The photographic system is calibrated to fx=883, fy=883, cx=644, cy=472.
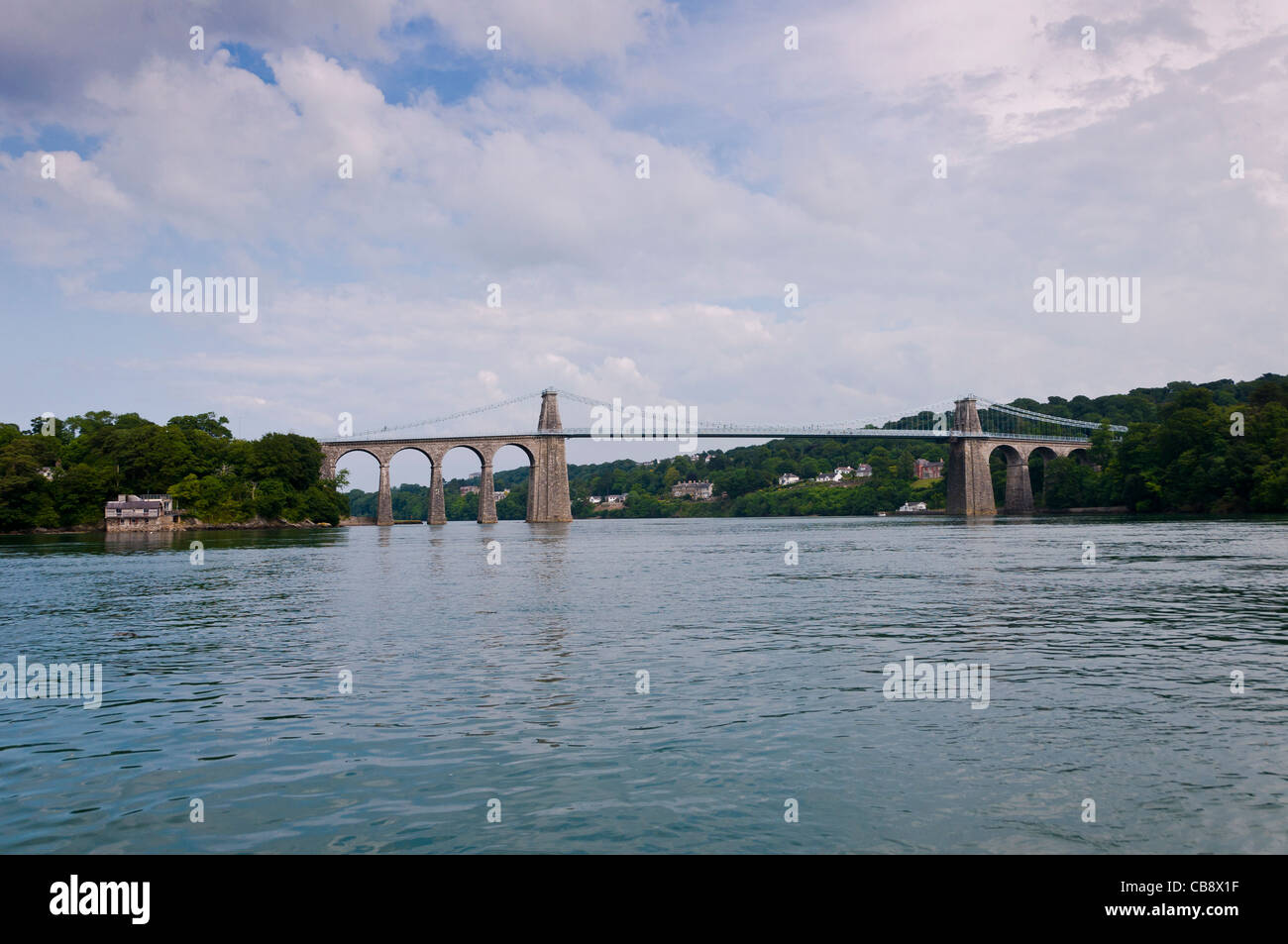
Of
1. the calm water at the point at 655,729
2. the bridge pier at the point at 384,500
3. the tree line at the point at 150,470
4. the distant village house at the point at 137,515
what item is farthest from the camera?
the bridge pier at the point at 384,500

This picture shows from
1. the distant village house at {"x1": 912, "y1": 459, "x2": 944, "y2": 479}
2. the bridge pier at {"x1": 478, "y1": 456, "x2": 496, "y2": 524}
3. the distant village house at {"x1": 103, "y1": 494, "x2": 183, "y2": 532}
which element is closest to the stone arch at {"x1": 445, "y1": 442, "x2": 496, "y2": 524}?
the bridge pier at {"x1": 478, "y1": 456, "x2": 496, "y2": 524}

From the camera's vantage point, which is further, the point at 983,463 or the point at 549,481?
the point at 983,463

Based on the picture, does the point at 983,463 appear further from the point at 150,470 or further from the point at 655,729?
the point at 655,729

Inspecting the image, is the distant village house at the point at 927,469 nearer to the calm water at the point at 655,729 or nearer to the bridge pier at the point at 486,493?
the bridge pier at the point at 486,493

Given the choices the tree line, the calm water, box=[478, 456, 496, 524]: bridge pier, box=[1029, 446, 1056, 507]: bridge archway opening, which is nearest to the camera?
the calm water

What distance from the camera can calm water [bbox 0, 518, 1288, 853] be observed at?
22.8 feet

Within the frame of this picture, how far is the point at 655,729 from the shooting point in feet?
32.1

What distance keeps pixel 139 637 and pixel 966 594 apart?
19.9m

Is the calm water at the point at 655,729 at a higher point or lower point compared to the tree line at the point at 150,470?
lower

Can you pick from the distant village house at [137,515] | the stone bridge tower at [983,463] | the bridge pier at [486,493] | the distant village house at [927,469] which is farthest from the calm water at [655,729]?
the distant village house at [927,469]

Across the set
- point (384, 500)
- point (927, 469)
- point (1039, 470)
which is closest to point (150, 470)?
point (384, 500)

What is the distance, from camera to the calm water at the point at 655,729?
22.8 ft

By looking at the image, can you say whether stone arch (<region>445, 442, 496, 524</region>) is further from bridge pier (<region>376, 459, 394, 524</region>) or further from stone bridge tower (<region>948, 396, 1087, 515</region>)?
stone bridge tower (<region>948, 396, 1087, 515</region>)

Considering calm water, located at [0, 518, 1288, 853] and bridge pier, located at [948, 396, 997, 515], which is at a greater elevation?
bridge pier, located at [948, 396, 997, 515]
